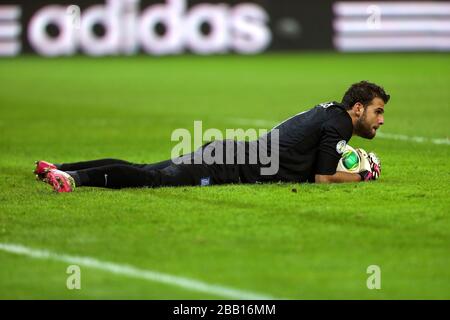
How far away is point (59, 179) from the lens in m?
9.21

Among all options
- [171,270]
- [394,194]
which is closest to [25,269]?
[171,270]

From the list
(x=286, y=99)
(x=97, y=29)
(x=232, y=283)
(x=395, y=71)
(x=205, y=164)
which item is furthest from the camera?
(x=97, y=29)

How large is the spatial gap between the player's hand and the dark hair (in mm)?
540

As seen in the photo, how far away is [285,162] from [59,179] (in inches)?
77.3

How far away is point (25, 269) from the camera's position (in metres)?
6.80

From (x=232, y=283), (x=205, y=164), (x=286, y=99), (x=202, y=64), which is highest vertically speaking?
(x=202, y=64)

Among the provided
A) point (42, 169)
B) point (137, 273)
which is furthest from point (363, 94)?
point (137, 273)

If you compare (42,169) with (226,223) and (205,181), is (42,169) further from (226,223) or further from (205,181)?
(226,223)

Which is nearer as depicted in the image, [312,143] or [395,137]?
[312,143]

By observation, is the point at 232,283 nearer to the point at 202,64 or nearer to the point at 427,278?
the point at 427,278

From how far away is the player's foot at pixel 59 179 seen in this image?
30.1ft

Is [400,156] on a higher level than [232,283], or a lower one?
higher

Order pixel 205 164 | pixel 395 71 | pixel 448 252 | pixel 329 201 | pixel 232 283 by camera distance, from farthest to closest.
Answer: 1. pixel 395 71
2. pixel 205 164
3. pixel 329 201
4. pixel 448 252
5. pixel 232 283

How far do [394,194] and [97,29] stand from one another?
24.6m
